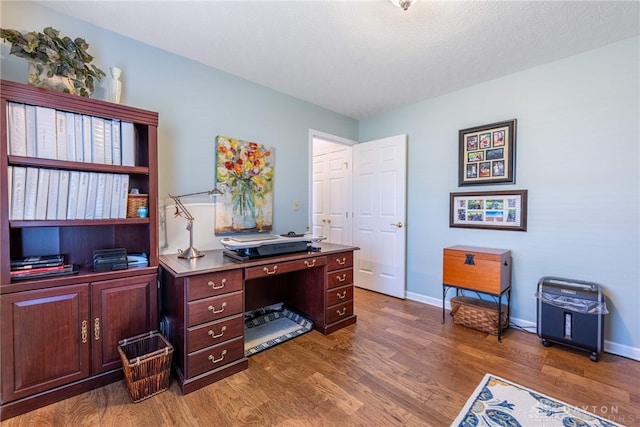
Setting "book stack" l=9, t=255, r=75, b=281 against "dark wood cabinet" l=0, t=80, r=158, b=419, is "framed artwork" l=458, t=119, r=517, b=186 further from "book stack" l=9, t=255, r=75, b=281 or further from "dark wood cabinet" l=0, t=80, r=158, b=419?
"book stack" l=9, t=255, r=75, b=281

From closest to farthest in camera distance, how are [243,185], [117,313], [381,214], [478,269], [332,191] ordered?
[117,313] < [478,269] < [243,185] < [381,214] < [332,191]

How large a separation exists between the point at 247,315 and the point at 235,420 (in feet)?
4.34

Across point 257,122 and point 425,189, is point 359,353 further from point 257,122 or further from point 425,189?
point 257,122

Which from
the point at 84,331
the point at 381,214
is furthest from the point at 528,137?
the point at 84,331

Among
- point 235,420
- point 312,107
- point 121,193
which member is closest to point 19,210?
point 121,193

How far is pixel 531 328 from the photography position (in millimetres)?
2568

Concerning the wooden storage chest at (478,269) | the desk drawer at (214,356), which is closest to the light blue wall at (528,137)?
the wooden storage chest at (478,269)

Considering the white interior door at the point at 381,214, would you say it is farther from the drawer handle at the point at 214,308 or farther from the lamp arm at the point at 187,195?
the drawer handle at the point at 214,308

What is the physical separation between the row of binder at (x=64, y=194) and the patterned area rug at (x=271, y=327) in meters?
1.40

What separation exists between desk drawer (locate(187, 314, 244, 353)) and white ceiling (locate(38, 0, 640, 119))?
6.71 ft

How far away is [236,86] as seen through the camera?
8.79 feet

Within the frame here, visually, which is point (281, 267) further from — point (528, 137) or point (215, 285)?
point (528, 137)

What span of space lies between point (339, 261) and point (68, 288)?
1.94 meters

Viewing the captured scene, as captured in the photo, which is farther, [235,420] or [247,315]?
[247,315]
